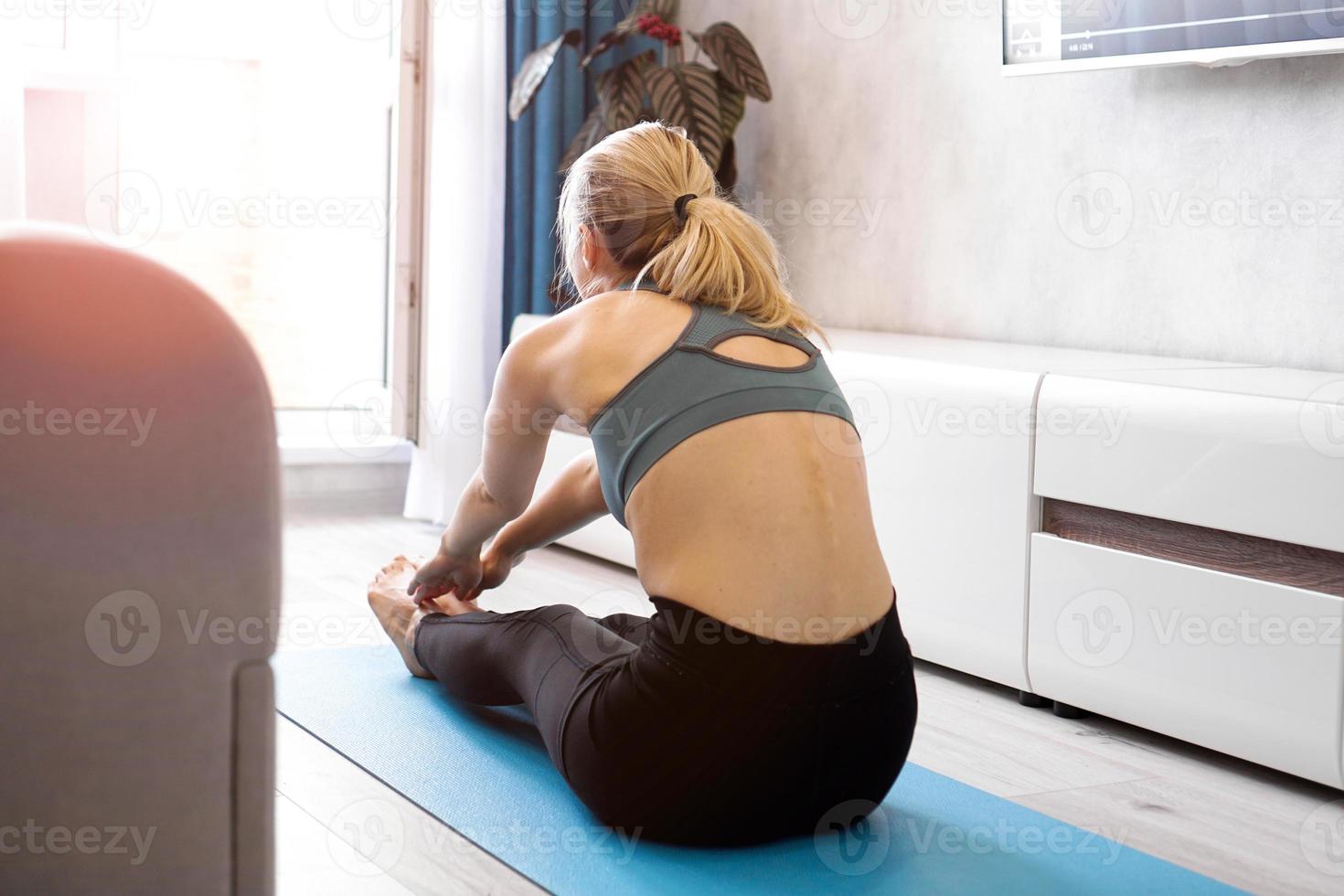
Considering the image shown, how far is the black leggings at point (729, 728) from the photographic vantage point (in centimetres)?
149

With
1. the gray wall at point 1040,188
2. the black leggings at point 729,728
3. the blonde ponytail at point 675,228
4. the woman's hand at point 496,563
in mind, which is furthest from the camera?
the gray wall at point 1040,188

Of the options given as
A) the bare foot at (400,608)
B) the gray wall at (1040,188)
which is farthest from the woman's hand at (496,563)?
the gray wall at (1040,188)

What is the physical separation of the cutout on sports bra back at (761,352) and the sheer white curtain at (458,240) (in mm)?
2429

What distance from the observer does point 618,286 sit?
5.65 feet

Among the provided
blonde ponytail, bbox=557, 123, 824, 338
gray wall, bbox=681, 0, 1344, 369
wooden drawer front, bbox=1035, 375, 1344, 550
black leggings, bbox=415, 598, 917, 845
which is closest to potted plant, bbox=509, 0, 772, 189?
gray wall, bbox=681, 0, 1344, 369

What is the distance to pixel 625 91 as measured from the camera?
356 centimetres

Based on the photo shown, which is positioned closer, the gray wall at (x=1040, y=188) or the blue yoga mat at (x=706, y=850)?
the blue yoga mat at (x=706, y=850)

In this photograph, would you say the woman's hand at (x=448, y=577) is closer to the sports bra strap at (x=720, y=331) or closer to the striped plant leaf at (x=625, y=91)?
the sports bra strap at (x=720, y=331)

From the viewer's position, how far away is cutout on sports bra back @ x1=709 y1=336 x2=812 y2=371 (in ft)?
5.04

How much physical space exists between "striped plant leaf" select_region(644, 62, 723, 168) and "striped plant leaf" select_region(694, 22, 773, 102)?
59 mm

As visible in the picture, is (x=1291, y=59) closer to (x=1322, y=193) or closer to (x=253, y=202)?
(x=1322, y=193)

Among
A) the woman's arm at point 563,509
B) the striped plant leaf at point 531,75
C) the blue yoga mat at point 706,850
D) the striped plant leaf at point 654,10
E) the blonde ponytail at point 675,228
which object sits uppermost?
the striped plant leaf at point 654,10

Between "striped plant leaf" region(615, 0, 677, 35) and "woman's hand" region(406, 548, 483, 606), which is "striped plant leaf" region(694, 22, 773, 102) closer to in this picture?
A: "striped plant leaf" region(615, 0, 677, 35)

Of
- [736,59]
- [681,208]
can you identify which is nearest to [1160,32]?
[736,59]
